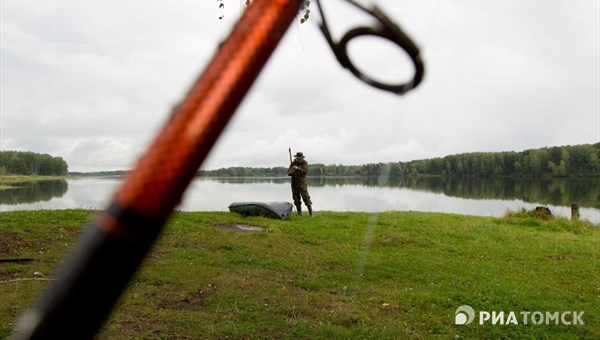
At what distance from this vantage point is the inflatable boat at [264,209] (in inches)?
665

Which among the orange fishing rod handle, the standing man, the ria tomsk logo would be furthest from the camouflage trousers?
the orange fishing rod handle

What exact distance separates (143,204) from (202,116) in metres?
0.19

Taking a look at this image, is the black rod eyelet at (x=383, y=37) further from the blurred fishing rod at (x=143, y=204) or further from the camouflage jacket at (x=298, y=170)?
the camouflage jacket at (x=298, y=170)

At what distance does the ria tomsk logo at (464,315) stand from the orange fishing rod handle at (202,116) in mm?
6666

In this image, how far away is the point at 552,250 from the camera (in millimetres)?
12570

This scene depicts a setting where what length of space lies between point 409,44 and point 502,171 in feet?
469

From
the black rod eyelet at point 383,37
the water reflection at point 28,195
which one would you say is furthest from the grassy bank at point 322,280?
the water reflection at point 28,195

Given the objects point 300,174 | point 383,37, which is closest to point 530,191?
point 300,174

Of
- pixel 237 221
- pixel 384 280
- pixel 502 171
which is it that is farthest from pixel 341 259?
pixel 502 171

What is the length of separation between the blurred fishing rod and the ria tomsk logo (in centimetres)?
669

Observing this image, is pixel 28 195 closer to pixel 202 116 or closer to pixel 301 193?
pixel 301 193

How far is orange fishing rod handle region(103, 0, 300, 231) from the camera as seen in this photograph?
737mm

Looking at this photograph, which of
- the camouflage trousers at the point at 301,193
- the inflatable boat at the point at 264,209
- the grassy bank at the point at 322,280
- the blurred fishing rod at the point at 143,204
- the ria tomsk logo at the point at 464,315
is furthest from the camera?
the camouflage trousers at the point at 301,193

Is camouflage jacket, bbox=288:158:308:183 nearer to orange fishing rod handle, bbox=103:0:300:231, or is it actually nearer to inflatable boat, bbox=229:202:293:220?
inflatable boat, bbox=229:202:293:220
